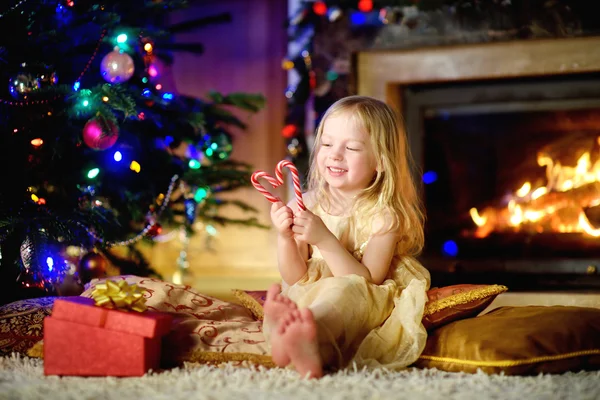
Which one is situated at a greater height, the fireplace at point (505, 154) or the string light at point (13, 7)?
the string light at point (13, 7)

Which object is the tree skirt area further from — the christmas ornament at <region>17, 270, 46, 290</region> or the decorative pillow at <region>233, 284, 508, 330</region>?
the christmas ornament at <region>17, 270, 46, 290</region>

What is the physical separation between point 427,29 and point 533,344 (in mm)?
1776

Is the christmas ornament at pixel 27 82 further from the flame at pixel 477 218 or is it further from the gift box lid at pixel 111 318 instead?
the flame at pixel 477 218

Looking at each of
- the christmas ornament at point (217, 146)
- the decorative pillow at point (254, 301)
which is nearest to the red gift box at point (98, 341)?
the decorative pillow at point (254, 301)

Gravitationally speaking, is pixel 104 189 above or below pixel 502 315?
above

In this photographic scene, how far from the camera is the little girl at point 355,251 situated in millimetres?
1672

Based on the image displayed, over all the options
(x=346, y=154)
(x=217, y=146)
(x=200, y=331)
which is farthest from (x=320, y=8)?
(x=200, y=331)

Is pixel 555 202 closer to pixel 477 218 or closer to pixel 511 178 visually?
pixel 511 178

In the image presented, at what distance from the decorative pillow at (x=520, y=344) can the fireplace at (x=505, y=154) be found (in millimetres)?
1223

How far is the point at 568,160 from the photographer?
10.0 feet

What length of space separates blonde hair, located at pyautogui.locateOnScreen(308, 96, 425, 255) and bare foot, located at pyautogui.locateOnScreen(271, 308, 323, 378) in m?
0.56

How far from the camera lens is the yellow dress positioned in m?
1.65

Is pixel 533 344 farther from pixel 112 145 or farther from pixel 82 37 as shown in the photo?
pixel 82 37

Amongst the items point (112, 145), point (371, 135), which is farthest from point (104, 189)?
point (371, 135)
